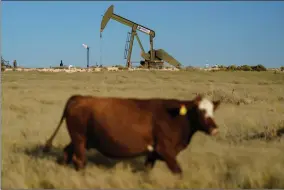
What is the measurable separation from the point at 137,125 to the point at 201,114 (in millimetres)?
916

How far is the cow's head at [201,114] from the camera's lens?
5.75 m

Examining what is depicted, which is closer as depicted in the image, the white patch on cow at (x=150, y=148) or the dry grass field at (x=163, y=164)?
the white patch on cow at (x=150, y=148)

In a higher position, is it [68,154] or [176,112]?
[176,112]

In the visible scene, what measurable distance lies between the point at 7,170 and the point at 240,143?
4.88 meters

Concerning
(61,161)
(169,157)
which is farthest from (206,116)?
(61,161)

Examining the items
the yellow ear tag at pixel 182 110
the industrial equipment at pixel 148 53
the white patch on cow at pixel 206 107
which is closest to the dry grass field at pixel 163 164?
the yellow ear tag at pixel 182 110

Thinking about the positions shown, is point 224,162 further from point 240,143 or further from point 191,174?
point 240,143

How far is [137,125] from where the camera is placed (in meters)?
5.89

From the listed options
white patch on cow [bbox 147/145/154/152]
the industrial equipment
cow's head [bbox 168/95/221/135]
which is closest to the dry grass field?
white patch on cow [bbox 147/145/154/152]

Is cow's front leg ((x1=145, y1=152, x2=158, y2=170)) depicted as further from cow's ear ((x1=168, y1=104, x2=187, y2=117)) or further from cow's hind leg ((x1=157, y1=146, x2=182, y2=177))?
cow's ear ((x1=168, y1=104, x2=187, y2=117))

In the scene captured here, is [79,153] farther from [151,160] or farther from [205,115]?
[205,115]

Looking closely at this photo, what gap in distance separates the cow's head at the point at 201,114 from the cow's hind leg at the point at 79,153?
57.8 inches

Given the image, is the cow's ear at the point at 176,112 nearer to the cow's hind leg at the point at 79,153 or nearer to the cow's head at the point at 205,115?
the cow's head at the point at 205,115

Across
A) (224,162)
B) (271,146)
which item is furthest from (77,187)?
(271,146)
